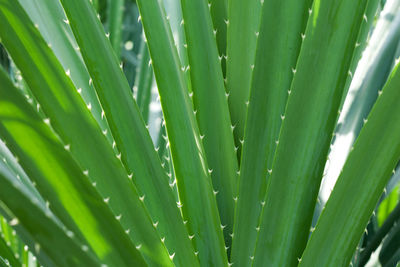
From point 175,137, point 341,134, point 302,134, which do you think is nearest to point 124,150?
point 175,137

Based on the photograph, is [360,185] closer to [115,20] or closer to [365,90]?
[365,90]

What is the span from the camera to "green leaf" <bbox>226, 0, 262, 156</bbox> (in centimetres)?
62

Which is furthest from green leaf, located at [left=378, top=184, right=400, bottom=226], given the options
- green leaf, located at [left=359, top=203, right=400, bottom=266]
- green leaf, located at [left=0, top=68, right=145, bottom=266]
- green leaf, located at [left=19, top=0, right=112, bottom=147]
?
green leaf, located at [left=0, top=68, right=145, bottom=266]

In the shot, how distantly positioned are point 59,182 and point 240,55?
302mm

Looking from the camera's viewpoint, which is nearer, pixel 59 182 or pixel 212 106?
pixel 59 182

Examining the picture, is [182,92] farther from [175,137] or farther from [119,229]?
[119,229]

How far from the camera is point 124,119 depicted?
0.53m

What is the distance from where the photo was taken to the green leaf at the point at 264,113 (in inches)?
21.1

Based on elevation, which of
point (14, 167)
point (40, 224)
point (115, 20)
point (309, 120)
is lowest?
point (40, 224)

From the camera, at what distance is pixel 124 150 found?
1.76ft

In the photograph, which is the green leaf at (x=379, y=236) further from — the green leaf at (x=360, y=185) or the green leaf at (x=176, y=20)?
the green leaf at (x=176, y=20)

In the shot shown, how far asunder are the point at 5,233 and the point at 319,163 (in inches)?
21.0

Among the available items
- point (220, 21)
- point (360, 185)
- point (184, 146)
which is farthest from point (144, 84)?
point (360, 185)

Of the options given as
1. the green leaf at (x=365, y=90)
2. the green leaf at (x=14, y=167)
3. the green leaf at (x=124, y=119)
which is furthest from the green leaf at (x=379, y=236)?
the green leaf at (x=14, y=167)
